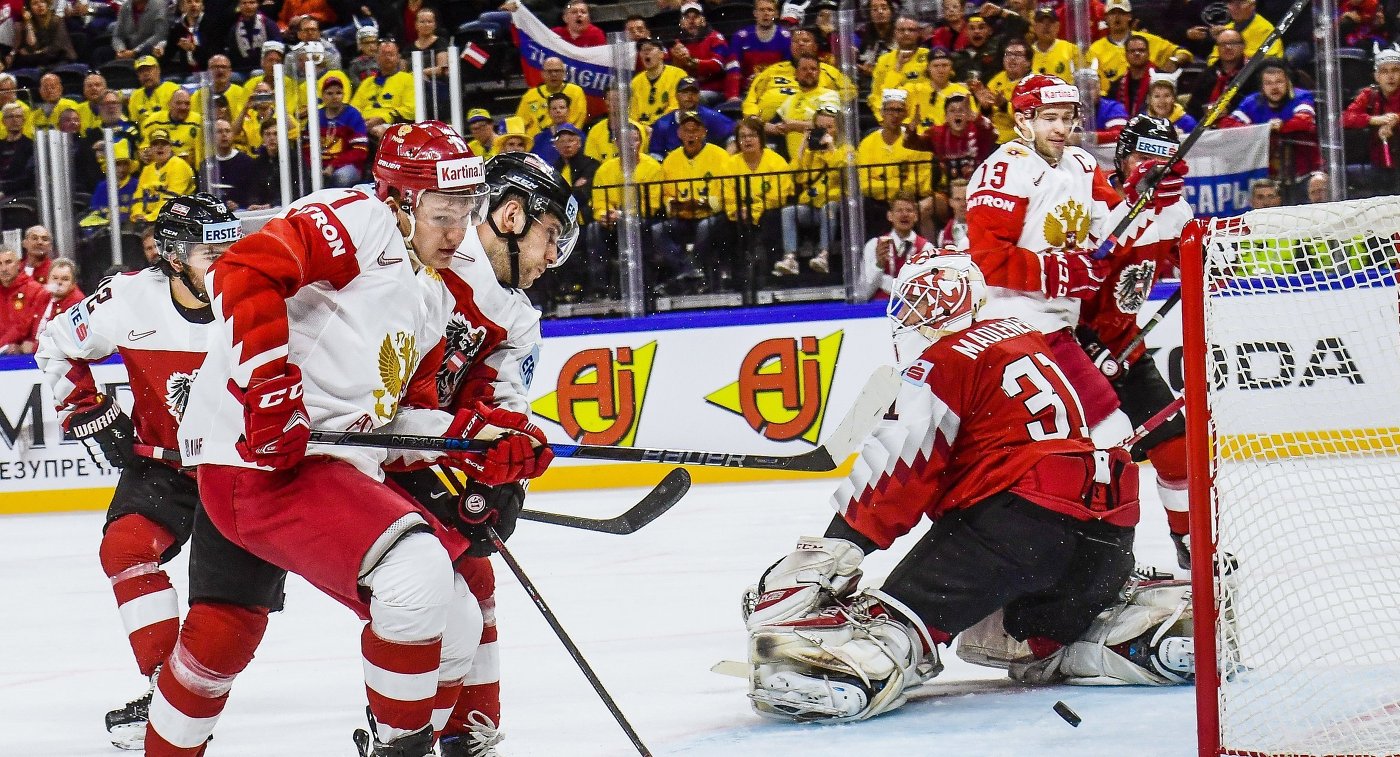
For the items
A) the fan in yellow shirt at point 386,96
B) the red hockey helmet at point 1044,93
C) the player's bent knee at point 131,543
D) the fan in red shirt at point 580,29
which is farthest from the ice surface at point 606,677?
the fan in red shirt at point 580,29

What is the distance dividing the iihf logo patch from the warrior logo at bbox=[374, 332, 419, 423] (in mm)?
301

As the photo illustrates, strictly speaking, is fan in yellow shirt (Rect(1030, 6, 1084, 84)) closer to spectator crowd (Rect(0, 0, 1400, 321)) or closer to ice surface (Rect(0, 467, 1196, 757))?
spectator crowd (Rect(0, 0, 1400, 321))

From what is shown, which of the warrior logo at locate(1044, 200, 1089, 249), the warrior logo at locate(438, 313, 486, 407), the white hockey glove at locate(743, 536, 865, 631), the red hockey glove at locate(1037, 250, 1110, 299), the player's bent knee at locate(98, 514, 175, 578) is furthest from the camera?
the warrior logo at locate(1044, 200, 1089, 249)

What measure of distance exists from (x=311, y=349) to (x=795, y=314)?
5.27m

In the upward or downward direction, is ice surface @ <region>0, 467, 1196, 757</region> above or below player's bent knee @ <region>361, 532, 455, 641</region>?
below

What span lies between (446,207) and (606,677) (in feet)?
4.95

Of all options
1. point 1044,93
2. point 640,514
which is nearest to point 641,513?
point 640,514

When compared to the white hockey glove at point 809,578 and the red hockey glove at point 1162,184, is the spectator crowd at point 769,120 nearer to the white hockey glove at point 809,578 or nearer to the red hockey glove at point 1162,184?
the red hockey glove at point 1162,184

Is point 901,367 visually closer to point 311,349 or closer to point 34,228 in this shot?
point 311,349

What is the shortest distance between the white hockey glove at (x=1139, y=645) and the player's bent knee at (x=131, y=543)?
2.00m

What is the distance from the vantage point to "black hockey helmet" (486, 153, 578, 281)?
Result: 304 cm

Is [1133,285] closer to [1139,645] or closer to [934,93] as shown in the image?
[1139,645]

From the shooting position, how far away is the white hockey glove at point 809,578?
3.26 m

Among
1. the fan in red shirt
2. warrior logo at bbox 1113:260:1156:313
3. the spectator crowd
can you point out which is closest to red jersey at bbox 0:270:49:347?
the spectator crowd
